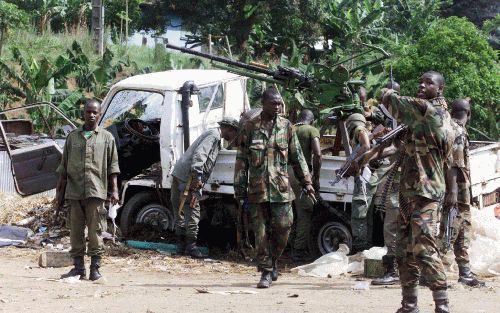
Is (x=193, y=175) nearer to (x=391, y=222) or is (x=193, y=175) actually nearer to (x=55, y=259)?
(x=55, y=259)

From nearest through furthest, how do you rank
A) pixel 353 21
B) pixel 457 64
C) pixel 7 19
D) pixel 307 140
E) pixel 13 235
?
pixel 307 140 → pixel 13 235 → pixel 457 64 → pixel 353 21 → pixel 7 19

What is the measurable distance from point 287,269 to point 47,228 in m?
3.66

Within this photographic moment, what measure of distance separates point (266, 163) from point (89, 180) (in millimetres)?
1679

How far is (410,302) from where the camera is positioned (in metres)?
6.89

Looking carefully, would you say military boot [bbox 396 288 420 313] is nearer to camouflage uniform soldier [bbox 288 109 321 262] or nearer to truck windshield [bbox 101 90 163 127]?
camouflage uniform soldier [bbox 288 109 321 262]

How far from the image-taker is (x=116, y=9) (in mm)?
37938

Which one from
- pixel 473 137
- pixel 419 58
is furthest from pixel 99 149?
pixel 473 137

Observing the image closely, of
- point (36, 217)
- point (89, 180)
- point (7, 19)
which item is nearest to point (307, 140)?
point (89, 180)

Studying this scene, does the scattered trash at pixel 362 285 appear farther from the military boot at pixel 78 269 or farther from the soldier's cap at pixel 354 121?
the military boot at pixel 78 269

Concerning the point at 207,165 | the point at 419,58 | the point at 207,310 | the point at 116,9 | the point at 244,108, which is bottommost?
the point at 207,310

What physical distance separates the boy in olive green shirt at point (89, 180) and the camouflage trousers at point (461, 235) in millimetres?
3187

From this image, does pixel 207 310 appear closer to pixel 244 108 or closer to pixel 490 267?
pixel 490 267

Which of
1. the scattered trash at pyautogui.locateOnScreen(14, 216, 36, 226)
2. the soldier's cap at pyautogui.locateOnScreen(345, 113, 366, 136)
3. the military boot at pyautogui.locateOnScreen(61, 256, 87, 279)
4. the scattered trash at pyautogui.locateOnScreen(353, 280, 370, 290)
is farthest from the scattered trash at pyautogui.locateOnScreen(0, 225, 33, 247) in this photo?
the scattered trash at pyautogui.locateOnScreen(353, 280, 370, 290)

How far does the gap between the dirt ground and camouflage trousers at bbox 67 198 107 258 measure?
0.35 metres
